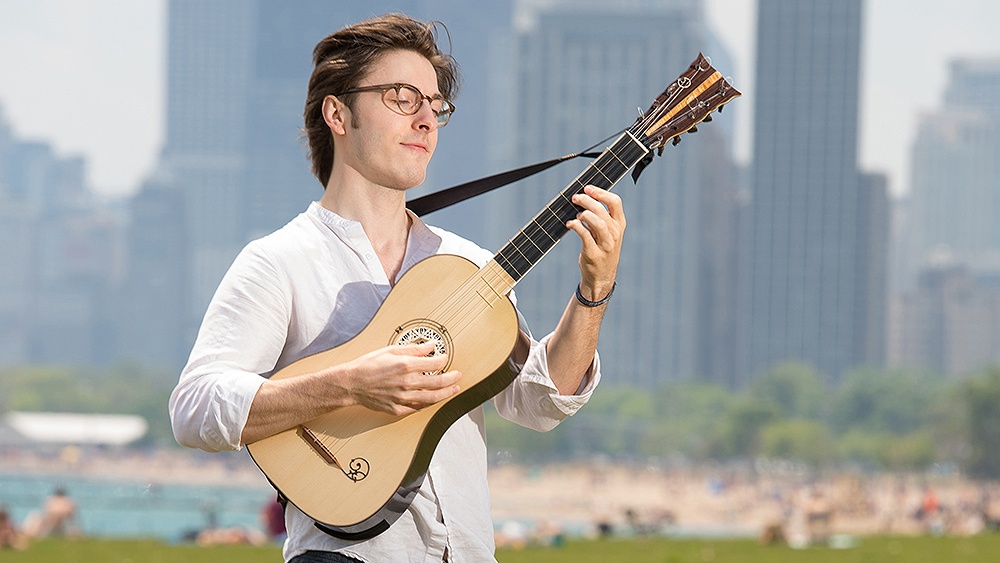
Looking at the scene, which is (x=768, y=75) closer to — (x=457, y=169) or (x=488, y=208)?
(x=488, y=208)

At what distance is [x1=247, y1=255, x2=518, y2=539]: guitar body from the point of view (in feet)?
8.86

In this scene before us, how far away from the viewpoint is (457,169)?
195 meters

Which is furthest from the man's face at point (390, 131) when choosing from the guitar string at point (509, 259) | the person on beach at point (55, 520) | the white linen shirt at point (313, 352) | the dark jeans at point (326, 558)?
the person on beach at point (55, 520)

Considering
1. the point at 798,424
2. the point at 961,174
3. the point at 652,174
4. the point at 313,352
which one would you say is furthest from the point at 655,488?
the point at 961,174

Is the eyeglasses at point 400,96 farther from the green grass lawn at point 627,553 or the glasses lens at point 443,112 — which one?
the green grass lawn at point 627,553

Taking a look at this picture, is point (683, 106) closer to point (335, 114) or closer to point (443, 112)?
point (443, 112)

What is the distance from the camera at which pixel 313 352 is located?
2797 mm

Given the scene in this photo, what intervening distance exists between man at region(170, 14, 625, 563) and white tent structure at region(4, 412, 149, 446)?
115058mm

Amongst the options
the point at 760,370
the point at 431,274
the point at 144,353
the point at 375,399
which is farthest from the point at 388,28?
the point at 144,353

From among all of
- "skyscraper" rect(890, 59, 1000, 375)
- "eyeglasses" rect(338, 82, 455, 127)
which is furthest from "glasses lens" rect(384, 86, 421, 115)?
"skyscraper" rect(890, 59, 1000, 375)

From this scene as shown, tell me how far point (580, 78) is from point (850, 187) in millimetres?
31137

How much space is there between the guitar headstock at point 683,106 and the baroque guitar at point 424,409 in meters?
0.04

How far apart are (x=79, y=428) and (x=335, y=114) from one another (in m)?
118

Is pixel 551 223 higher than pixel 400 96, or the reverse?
pixel 400 96
